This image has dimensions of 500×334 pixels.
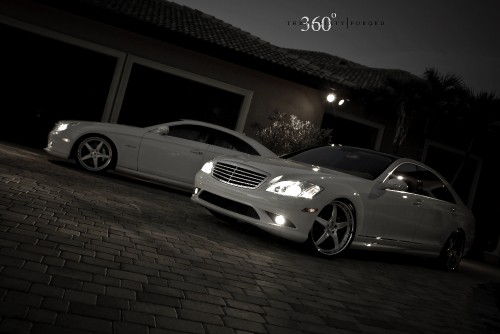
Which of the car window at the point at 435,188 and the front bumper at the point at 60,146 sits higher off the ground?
the car window at the point at 435,188

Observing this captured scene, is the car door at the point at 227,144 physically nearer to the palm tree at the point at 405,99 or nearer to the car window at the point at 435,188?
the car window at the point at 435,188

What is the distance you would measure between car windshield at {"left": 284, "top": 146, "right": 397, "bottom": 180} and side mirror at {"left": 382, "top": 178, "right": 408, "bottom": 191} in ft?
0.63

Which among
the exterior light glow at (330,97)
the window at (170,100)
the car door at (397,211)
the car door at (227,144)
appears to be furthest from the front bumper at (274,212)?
the exterior light glow at (330,97)

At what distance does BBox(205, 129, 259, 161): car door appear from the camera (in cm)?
890

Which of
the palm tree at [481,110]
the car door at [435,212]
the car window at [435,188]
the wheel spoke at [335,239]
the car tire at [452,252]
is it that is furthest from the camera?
the palm tree at [481,110]

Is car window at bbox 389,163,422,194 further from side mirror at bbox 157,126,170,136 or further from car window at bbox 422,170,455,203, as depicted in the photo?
side mirror at bbox 157,126,170,136

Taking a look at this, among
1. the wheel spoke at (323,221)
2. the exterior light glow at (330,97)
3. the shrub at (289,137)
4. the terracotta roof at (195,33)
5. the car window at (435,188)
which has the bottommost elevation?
the wheel spoke at (323,221)

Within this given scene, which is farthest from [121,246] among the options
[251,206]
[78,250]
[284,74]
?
[284,74]

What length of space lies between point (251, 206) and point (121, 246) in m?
1.88

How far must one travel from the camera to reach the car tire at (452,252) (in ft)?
24.7

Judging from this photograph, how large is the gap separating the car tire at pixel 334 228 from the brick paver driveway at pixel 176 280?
0.63 feet

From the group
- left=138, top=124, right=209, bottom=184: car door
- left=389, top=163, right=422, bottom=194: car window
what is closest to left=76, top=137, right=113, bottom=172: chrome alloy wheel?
left=138, top=124, right=209, bottom=184: car door

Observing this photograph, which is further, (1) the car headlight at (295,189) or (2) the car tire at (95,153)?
(2) the car tire at (95,153)

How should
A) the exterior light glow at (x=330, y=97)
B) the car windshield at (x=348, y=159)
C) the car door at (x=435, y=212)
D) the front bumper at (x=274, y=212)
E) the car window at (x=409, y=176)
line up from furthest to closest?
the exterior light glow at (x=330, y=97) < the car door at (x=435, y=212) < the car window at (x=409, y=176) < the car windshield at (x=348, y=159) < the front bumper at (x=274, y=212)
